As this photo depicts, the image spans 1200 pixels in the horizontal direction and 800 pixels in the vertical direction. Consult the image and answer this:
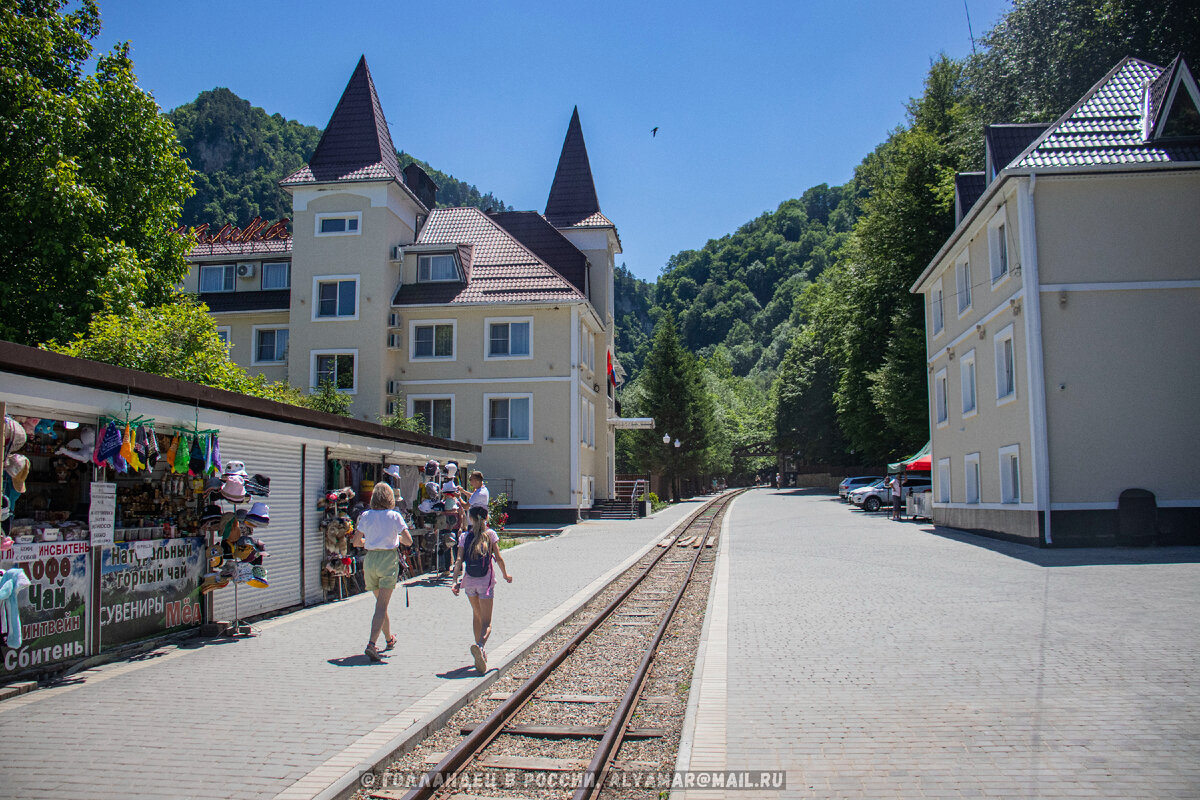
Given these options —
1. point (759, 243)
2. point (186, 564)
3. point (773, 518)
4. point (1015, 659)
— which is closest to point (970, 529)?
point (773, 518)

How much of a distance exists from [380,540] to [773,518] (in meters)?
27.5

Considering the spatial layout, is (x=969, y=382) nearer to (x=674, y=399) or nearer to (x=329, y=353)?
(x=329, y=353)

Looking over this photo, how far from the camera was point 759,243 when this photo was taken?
16525cm

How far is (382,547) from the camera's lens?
364 inches

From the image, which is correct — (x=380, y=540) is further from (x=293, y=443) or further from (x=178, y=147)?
(x=178, y=147)

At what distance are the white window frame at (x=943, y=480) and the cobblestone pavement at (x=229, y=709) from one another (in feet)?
69.9

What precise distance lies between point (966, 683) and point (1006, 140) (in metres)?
19.9

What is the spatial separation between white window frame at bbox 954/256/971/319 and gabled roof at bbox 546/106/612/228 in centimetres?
1821

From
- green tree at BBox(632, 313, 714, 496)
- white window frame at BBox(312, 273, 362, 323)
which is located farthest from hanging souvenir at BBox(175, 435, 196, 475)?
green tree at BBox(632, 313, 714, 496)

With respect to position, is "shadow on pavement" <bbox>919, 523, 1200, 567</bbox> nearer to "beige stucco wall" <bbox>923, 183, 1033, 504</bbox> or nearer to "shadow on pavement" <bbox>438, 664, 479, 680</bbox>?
"beige stucco wall" <bbox>923, 183, 1033, 504</bbox>

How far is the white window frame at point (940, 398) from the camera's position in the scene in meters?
29.8

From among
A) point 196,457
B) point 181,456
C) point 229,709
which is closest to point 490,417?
point 196,457

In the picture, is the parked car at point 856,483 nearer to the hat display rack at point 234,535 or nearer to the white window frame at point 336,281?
the white window frame at point 336,281

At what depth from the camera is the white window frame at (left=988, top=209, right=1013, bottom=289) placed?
21.9 m
